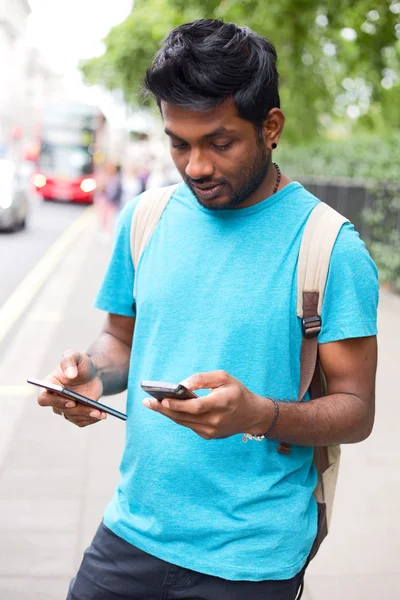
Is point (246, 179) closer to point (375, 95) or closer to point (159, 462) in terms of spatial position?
point (159, 462)

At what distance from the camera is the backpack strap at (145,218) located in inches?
82.6

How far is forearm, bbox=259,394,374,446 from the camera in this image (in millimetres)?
1821

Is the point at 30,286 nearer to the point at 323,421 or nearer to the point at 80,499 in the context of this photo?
the point at 80,499

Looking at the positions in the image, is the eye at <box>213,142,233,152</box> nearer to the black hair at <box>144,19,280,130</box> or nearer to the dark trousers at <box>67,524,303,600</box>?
the black hair at <box>144,19,280,130</box>

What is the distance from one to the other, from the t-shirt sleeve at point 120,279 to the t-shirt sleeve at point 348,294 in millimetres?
486

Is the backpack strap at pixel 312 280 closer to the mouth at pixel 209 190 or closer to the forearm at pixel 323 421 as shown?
the forearm at pixel 323 421

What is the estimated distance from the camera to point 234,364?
6.25 feet

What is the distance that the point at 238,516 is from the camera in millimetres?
1877

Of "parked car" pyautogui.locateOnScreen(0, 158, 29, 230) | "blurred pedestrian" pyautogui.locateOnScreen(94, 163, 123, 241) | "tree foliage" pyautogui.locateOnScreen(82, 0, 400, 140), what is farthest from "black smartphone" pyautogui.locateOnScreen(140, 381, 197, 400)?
"parked car" pyautogui.locateOnScreen(0, 158, 29, 230)

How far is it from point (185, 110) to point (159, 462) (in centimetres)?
69

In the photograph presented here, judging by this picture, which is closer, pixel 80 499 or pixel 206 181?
pixel 206 181

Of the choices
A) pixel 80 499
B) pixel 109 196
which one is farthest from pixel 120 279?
pixel 109 196

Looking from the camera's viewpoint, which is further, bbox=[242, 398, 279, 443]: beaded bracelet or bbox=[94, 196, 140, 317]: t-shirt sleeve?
bbox=[94, 196, 140, 317]: t-shirt sleeve

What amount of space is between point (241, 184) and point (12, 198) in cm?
1844
